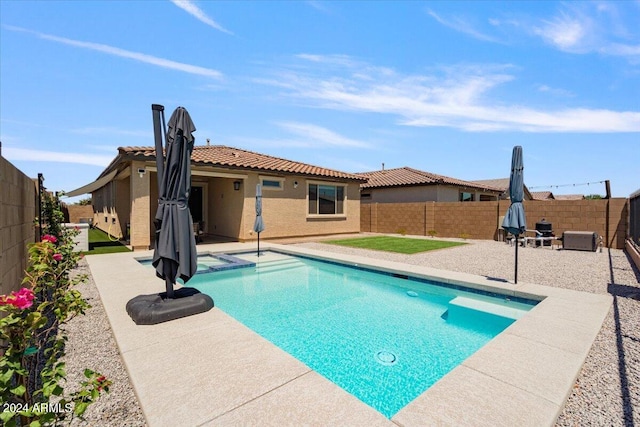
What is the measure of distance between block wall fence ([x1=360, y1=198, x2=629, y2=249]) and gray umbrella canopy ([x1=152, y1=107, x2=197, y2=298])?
57.6ft

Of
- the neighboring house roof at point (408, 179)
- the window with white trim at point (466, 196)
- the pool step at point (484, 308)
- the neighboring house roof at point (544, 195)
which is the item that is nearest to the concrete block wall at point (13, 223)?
the pool step at point (484, 308)

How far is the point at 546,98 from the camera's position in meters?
14.6

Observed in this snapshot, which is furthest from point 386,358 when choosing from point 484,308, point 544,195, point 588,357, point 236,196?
point 544,195

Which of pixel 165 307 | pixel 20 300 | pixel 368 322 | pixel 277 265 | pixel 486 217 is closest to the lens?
pixel 20 300

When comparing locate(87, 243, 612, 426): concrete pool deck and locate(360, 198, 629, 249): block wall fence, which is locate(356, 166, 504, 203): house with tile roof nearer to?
locate(360, 198, 629, 249): block wall fence

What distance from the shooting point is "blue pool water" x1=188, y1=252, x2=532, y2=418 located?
4.12 m

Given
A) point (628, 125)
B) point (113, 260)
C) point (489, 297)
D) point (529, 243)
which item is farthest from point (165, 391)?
point (628, 125)

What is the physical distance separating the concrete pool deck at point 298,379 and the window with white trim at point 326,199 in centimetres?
1367

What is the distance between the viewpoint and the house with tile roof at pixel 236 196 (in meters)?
12.7

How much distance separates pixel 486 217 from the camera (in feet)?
60.0

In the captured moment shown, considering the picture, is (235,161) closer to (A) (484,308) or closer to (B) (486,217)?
(A) (484,308)

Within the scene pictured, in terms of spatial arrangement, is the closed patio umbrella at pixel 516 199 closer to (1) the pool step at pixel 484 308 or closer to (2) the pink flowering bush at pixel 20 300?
(1) the pool step at pixel 484 308

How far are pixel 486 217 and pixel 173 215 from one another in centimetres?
1799

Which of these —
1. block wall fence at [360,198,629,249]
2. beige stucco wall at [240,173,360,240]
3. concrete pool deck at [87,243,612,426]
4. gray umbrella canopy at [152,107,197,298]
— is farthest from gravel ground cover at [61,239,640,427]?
beige stucco wall at [240,173,360,240]
